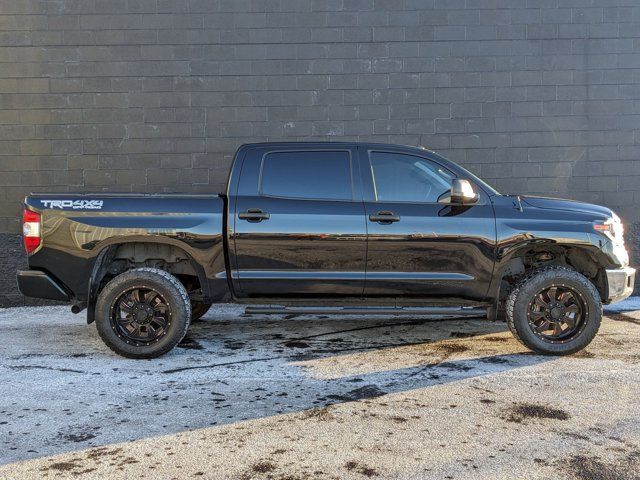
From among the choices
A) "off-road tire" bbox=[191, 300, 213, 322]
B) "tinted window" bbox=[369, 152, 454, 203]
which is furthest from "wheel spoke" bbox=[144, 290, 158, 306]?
"tinted window" bbox=[369, 152, 454, 203]

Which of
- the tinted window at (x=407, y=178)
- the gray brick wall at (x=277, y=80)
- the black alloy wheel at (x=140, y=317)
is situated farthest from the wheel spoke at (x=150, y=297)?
the gray brick wall at (x=277, y=80)

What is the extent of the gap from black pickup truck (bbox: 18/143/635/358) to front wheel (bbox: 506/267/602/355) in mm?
10

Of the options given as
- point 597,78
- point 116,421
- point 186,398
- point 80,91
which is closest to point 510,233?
point 186,398

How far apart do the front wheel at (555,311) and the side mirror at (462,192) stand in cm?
Answer: 93

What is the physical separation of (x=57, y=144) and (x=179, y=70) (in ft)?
6.61

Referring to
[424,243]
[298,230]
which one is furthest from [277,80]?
[424,243]

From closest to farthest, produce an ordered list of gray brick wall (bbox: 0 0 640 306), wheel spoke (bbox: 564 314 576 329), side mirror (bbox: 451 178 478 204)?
side mirror (bbox: 451 178 478 204)
wheel spoke (bbox: 564 314 576 329)
gray brick wall (bbox: 0 0 640 306)

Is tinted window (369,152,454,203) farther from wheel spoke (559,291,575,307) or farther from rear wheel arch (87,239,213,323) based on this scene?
rear wheel arch (87,239,213,323)

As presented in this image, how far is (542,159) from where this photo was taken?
321 inches

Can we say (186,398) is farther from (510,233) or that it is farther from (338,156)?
(510,233)

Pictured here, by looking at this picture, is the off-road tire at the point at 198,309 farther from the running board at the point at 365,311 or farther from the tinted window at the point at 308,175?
the tinted window at the point at 308,175

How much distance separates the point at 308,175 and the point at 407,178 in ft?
3.05

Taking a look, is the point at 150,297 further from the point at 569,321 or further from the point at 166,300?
the point at 569,321

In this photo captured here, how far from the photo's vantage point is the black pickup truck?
5.12 meters
